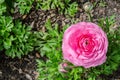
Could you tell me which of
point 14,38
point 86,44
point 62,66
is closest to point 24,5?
point 14,38

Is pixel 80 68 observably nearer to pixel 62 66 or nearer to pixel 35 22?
pixel 62 66

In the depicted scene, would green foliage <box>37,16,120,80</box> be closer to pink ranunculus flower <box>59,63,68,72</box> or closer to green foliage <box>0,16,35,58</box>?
pink ranunculus flower <box>59,63,68,72</box>

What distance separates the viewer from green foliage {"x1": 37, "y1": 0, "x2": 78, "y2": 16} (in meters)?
3.50

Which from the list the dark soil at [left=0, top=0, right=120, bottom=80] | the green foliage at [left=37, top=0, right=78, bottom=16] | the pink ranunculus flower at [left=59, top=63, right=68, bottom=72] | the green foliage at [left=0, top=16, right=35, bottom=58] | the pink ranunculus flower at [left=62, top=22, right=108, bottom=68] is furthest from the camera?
the green foliage at [left=37, top=0, right=78, bottom=16]

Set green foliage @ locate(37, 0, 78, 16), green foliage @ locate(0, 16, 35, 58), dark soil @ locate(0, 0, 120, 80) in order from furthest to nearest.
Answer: green foliage @ locate(37, 0, 78, 16) < dark soil @ locate(0, 0, 120, 80) < green foliage @ locate(0, 16, 35, 58)

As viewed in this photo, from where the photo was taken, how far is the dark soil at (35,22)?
11.0 ft

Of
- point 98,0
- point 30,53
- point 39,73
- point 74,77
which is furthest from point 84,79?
point 98,0

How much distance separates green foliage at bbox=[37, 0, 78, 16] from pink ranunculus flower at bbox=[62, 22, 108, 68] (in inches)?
Result: 42.5

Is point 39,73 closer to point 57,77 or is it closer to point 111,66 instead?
point 57,77

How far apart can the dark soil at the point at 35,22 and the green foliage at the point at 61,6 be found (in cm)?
5

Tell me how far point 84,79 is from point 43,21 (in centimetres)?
86

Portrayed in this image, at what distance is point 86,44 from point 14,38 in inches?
37.9

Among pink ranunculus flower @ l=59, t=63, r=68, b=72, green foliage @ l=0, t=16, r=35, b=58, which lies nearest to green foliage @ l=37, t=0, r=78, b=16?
green foliage @ l=0, t=16, r=35, b=58

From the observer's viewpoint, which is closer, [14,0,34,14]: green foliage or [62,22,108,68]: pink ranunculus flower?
[62,22,108,68]: pink ranunculus flower
